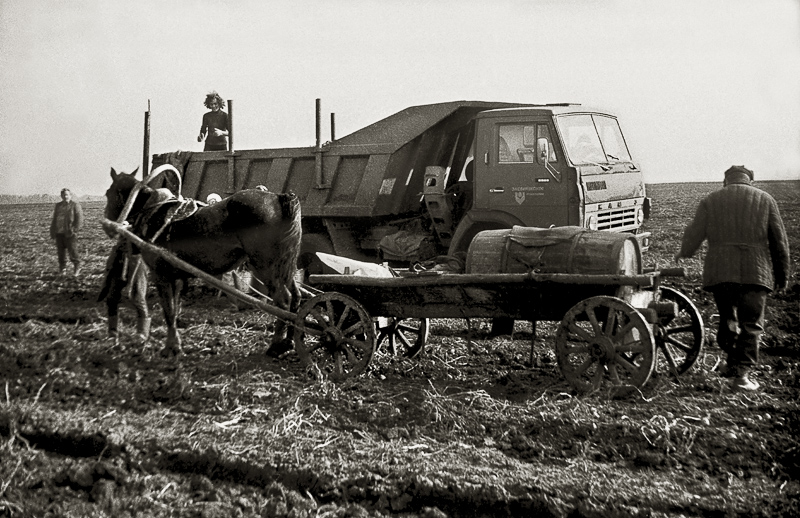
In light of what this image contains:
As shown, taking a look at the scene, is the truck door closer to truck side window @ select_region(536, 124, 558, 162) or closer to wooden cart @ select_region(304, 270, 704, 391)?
truck side window @ select_region(536, 124, 558, 162)

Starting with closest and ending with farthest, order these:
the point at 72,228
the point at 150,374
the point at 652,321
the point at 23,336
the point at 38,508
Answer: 1. the point at 38,508
2. the point at 652,321
3. the point at 150,374
4. the point at 23,336
5. the point at 72,228

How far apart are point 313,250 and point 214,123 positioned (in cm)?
305

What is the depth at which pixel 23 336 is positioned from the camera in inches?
342

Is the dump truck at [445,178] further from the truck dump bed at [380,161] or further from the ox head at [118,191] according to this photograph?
the ox head at [118,191]

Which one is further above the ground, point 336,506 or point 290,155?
point 290,155

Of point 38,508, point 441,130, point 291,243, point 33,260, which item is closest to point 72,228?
point 33,260

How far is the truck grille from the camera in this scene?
9164mm

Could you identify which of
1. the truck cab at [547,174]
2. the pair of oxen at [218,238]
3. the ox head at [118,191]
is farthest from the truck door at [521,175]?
the ox head at [118,191]

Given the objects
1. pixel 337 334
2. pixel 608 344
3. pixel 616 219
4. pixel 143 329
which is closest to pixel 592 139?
pixel 616 219

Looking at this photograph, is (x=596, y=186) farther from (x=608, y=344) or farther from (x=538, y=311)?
(x=608, y=344)

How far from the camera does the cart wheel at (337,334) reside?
6.48 m

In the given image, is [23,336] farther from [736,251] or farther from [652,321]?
[736,251]

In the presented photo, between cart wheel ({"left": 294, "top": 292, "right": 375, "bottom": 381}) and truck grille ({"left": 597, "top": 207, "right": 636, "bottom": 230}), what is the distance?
11.8ft

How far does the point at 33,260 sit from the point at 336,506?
1467 cm
